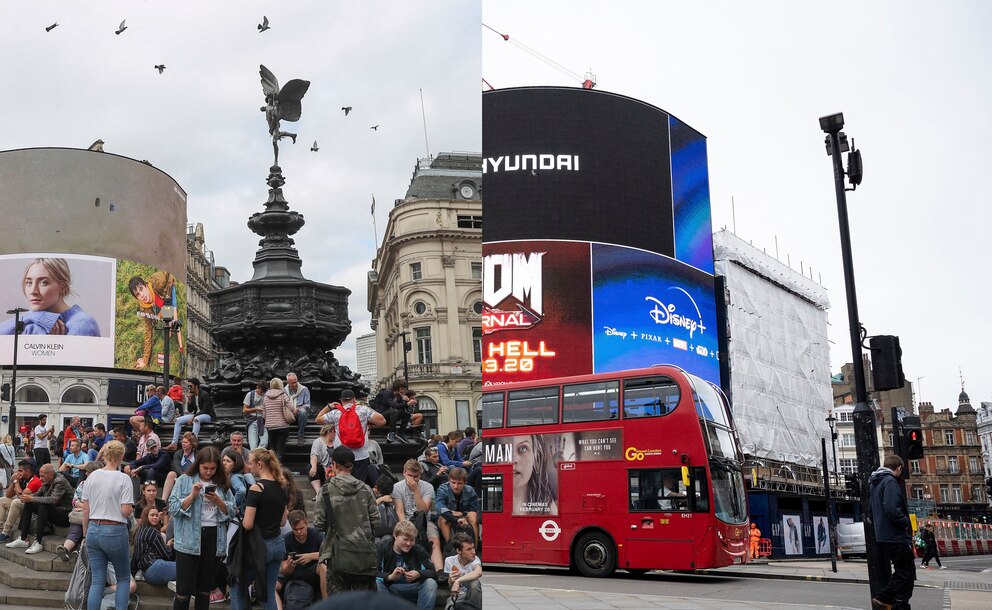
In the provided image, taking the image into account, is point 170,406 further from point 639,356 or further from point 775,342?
point 775,342

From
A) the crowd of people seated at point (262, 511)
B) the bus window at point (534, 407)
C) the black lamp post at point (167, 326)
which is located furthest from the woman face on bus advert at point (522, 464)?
the black lamp post at point (167, 326)

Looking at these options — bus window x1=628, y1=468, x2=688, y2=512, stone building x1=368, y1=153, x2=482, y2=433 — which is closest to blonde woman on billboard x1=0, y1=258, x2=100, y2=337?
stone building x1=368, y1=153, x2=482, y2=433

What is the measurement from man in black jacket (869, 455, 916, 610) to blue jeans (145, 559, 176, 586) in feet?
19.3

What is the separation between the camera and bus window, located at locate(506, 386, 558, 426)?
45.7 feet

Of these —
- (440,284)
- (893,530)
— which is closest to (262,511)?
(440,284)

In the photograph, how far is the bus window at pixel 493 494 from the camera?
15.0 metres

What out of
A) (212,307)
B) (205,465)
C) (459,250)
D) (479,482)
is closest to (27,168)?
(212,307)

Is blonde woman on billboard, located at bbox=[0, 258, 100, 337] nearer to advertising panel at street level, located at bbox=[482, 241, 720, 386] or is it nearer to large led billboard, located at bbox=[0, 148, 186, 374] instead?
large led billboard, located at bbox=[0, 148, 186, 374]

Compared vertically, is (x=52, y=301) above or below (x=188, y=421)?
above

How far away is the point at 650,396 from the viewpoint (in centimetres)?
1355

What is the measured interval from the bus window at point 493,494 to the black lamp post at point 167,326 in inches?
438

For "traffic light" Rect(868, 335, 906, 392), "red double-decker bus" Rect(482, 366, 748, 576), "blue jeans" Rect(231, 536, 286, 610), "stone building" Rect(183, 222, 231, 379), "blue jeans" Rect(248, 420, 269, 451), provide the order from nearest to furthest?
"blue jeans" Rect(231, 536, 286, 610) → "stone building" Rect(183, 222, 231, 379) → "blue jeans" Rect(248, 420, 269, 451) → "traffic light" Rect(868, 335, 906, 392) → "red double-decker bus" Rect(482, 366, 748, 576)

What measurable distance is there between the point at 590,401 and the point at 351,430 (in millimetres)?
9795

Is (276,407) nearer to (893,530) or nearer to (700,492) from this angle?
(893,530)
